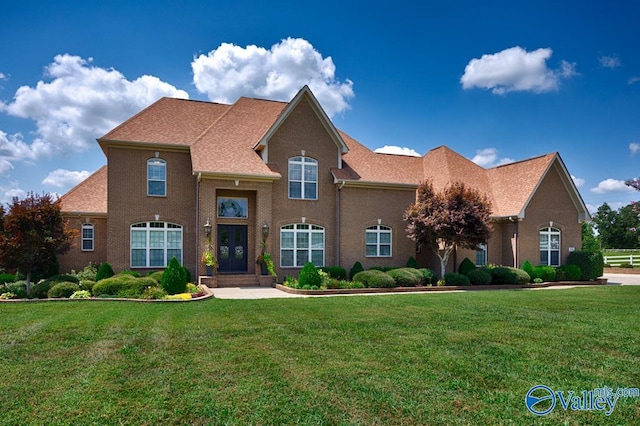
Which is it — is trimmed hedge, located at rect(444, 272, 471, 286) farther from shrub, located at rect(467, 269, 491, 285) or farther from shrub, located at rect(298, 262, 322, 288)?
shrub, located at rect(298, 262, 322, 288)

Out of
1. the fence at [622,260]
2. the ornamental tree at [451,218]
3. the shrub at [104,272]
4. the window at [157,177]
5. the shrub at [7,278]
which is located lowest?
the fence at [622,260]

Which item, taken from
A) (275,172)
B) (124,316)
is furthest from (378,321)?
(275,172)

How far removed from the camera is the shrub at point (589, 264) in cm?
2484

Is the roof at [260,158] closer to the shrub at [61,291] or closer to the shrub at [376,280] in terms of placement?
the shrub at [376,280]

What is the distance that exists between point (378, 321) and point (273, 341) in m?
3.12

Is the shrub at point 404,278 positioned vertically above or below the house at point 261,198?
below

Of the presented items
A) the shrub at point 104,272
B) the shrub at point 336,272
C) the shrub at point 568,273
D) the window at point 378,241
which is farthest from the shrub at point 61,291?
the shrub at point 568,273

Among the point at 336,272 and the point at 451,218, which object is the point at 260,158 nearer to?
the point at 336,272

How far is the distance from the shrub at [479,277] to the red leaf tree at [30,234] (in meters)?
18.0

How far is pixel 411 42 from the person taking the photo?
18.4 metres

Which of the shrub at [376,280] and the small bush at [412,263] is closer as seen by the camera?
the shrub at [376,280]

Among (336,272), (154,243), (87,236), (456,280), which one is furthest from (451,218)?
(87,236)

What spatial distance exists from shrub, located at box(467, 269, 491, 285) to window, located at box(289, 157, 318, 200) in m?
8.67

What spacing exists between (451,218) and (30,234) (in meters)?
17.3
